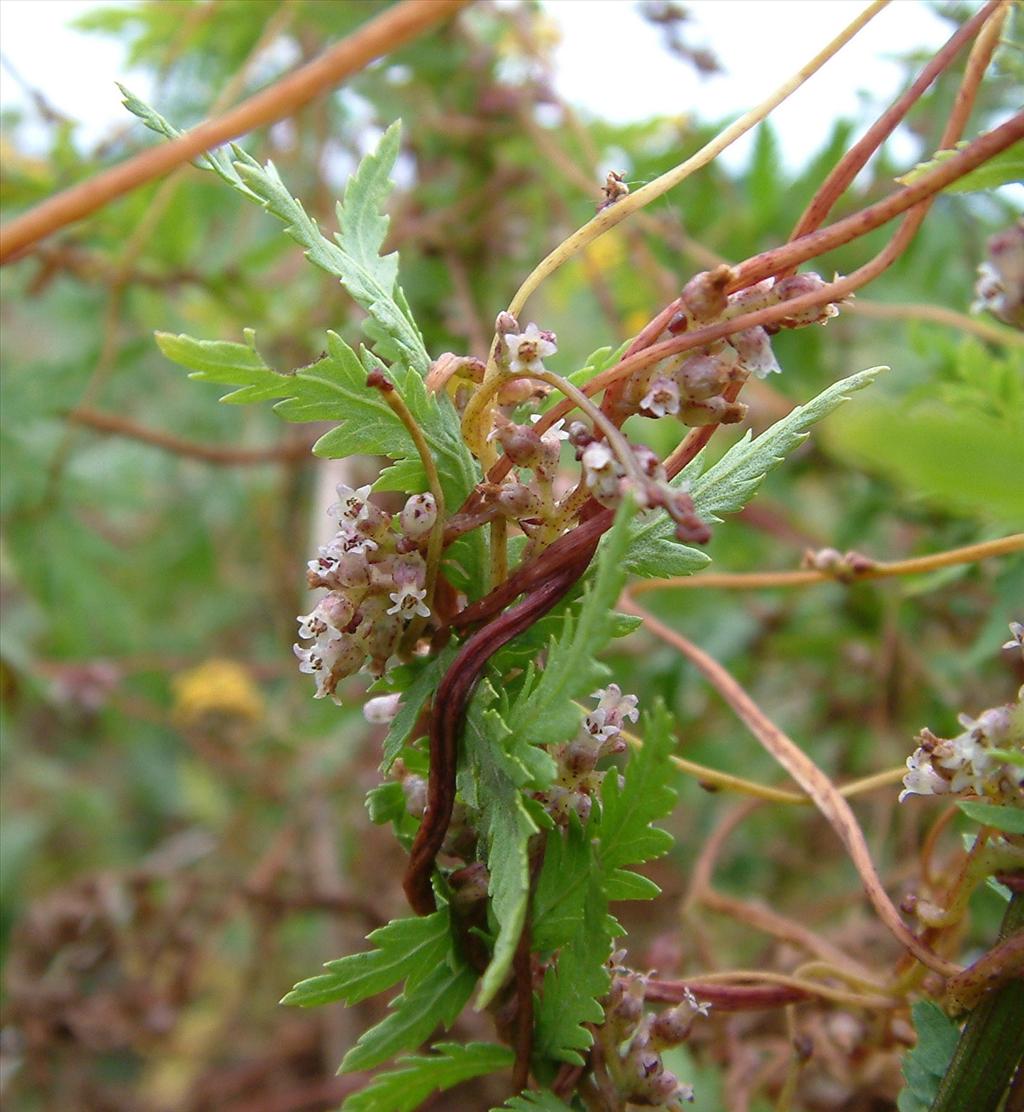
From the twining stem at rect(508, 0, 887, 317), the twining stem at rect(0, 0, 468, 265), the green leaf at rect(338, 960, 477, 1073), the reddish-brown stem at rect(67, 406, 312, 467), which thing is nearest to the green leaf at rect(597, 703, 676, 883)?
the green leaf at rect(338, 960, 477, 1073)

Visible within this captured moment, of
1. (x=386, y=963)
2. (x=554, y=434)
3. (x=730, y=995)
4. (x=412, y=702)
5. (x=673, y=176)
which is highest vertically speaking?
(x=673, y=176)

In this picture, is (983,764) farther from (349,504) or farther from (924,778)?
(349,504)

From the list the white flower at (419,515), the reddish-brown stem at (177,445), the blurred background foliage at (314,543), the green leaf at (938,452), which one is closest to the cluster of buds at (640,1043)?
the white flower at (419,515)

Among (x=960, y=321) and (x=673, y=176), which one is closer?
(x=673, y=176)

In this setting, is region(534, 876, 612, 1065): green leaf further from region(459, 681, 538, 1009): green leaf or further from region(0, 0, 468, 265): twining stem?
region(0, 0, 468, 265): twining stem

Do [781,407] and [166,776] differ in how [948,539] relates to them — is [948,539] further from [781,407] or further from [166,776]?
[166,776]

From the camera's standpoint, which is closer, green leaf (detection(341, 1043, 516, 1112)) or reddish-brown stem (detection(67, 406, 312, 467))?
green leaf (detection(341, 1043, 516, 1112))

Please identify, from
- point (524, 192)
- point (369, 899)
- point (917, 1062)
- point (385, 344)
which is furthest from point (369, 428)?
point (524, 192)

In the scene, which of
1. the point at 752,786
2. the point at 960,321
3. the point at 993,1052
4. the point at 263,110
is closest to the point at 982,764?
the point at 993,1052
